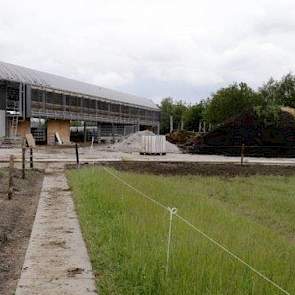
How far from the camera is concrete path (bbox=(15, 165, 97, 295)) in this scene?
6.71 m

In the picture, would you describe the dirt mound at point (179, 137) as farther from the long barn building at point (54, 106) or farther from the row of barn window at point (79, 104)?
the row of barn window at point (79, 104)

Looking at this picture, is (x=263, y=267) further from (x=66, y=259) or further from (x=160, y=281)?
(x=66, y=259)

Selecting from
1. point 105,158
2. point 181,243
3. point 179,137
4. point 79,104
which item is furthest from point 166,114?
point 181,243

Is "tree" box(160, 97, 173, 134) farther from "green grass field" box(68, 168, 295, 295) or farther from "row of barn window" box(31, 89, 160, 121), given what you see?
"green grass field" box(68, 168, 295, 295)

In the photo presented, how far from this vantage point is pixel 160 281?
6.17 metres

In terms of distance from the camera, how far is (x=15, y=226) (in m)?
11.1

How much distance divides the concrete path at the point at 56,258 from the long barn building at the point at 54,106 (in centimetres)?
3909

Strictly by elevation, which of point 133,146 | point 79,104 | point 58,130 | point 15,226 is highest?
point 79,104

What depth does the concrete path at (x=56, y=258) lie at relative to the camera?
6.71m

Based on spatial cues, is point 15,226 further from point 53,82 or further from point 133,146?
point 53,82

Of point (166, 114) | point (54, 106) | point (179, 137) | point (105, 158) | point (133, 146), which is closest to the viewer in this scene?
point (105, 158)

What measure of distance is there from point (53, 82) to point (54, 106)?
4261 mm

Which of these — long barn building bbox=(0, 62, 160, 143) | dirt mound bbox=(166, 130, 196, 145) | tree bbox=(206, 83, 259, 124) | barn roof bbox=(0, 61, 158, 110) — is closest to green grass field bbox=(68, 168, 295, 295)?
long barn building bbox=(0, 62, 160, 143)

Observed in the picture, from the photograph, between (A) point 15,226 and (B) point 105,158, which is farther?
(B) point 105,158
